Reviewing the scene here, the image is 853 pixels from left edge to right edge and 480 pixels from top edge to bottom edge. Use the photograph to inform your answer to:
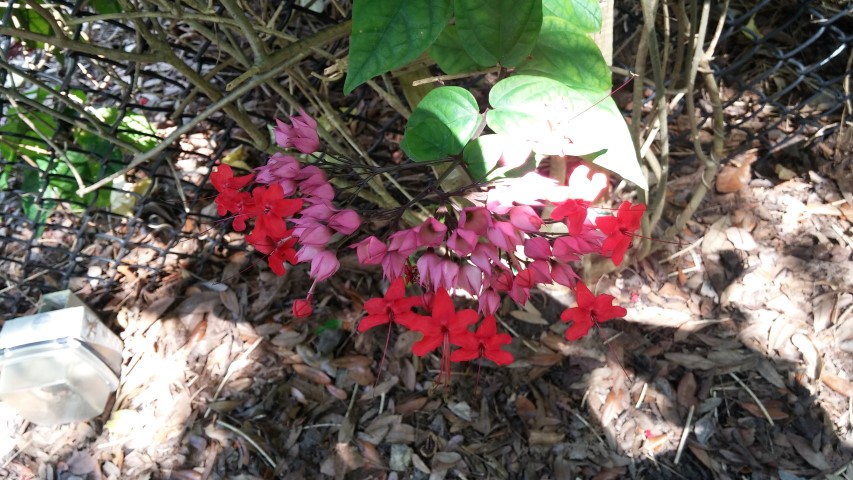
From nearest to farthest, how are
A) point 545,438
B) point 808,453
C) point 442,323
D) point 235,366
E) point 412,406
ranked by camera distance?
point 442,323 → point 808,453 → point 545,438 → point 412,406 → point 235,366

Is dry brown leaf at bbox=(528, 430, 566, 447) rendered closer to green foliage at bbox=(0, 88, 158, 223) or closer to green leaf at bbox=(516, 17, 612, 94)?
green leaf at bbox=(516, 17, 612, 94)

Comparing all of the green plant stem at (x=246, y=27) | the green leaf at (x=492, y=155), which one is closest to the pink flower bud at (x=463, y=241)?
the green leaf at (x=492, y=155)

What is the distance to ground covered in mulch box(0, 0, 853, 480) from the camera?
162 centimetres

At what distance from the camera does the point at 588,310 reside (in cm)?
98

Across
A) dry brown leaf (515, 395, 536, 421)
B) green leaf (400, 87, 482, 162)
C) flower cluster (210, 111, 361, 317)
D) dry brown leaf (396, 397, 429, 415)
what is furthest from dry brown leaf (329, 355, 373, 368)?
green leaf (400, 87, 482, 162)

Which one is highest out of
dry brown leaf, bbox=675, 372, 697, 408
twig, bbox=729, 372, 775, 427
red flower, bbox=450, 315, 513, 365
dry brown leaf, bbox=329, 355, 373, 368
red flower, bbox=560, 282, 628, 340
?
red flower, bbox=450, 315, 513, 365

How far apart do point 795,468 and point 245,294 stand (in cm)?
162

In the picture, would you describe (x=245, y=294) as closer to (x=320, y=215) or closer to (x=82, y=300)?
(x=82, y=300)

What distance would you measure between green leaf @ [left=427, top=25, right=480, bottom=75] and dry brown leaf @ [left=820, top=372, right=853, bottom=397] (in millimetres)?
1311

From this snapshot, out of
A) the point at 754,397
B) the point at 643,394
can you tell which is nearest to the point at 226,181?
the point at 643,394

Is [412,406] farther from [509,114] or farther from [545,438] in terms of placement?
[509,114]

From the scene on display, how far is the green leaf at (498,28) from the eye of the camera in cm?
89

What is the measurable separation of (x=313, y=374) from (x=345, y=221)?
1027 mm

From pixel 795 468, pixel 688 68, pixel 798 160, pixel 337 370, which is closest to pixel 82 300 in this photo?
pixel 337 370
